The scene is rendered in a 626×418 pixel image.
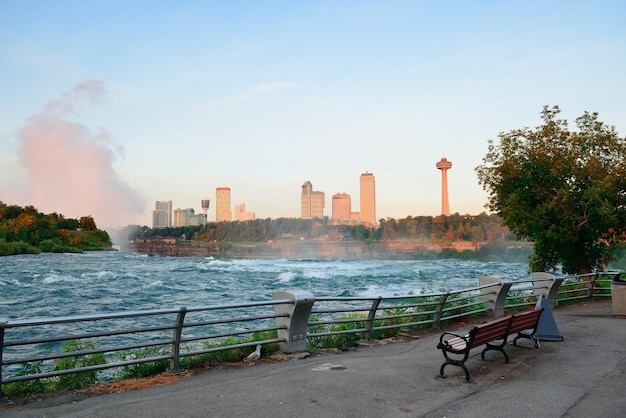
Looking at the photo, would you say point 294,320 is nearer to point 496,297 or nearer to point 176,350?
point 176,350

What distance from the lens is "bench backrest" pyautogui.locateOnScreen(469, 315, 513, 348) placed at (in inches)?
314

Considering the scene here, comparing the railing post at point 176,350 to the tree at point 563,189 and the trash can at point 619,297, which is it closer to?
the trash can at point 619,297

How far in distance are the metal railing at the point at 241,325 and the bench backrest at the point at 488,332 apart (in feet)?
8.87

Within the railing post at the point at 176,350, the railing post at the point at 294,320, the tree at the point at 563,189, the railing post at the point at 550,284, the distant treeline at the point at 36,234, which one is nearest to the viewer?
the railing post at the point at 176,350

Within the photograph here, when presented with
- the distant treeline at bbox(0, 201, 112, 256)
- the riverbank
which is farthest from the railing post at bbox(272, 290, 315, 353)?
the riverbank

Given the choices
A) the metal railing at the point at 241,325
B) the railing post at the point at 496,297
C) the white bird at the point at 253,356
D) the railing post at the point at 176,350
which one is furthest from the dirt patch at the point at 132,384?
the railing post at the point at 496,297

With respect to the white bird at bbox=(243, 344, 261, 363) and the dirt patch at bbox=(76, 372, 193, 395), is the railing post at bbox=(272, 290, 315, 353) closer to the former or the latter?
the white bird at bbox=(243, 344, 261, 363)

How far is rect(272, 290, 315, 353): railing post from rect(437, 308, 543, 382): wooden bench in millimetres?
2487

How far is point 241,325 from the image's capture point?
25109mm

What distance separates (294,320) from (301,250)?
176 meters

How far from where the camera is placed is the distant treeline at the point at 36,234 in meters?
133

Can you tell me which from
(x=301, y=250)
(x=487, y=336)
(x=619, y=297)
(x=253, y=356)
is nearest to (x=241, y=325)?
(x=619, y=297)

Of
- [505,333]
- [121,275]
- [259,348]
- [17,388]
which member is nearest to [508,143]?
[505,333]

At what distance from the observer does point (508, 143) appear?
25.1m
